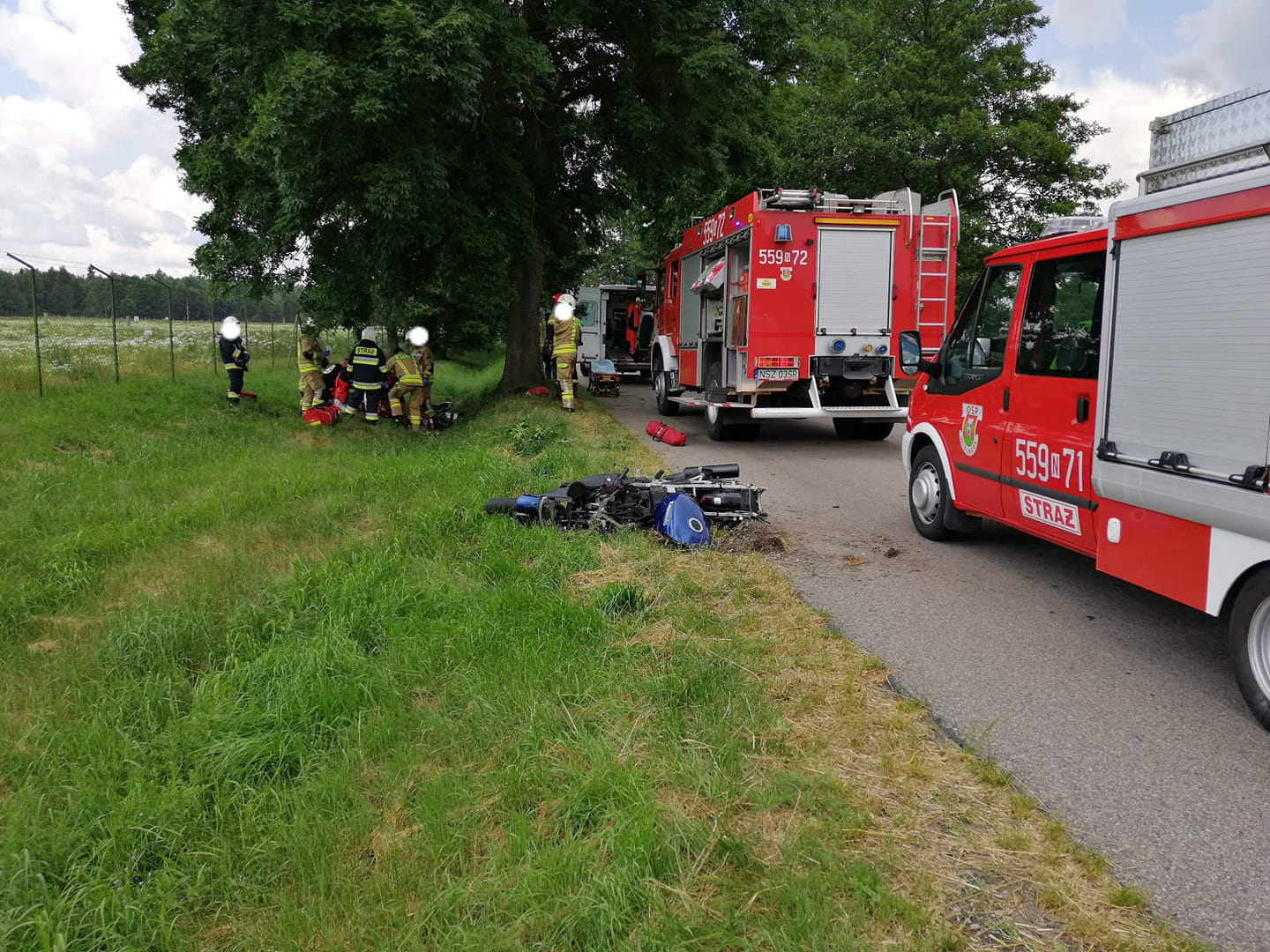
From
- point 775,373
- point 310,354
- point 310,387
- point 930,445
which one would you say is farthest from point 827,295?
point 310,387

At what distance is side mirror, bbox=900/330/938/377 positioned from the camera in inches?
251

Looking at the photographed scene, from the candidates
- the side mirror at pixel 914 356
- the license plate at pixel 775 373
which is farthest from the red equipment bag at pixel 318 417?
the side mirror at pixel 914 356

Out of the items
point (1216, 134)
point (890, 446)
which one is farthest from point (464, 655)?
point (890, 446)

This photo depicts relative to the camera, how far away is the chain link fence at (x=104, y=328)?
15211mm

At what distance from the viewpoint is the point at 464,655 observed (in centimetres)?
416

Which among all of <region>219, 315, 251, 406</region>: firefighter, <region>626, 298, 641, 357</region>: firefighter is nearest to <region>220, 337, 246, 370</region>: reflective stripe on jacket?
<region>219, 315, 251, 406</region>: firefighter

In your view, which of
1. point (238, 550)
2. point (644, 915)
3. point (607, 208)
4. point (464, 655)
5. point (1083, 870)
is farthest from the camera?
point (607, 208)

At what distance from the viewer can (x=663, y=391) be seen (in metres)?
15.5

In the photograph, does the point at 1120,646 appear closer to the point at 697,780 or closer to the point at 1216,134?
the point at 1216,134

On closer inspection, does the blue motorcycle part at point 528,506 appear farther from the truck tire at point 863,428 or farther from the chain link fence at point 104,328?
the chain link fence at point 104,328

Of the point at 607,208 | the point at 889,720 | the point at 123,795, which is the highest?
the point at 607,208

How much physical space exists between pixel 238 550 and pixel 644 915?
4970 mm

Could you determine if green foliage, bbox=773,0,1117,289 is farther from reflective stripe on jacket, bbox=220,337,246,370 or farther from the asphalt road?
the asphalt road

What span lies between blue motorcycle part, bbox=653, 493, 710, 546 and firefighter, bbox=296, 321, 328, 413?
10.2 m
